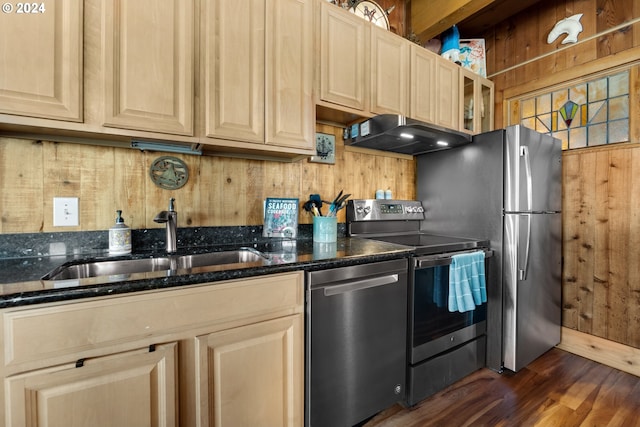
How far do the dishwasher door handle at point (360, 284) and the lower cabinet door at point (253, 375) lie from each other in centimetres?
17

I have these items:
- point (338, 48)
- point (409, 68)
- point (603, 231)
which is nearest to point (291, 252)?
point (338, 48)

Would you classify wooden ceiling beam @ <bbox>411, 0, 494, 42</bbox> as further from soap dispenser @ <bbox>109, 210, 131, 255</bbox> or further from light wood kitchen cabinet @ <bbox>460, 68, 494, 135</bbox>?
soap dispenser @ <bbox>109, 210, 131, 255</bbox>

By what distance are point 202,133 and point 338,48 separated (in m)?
0.99

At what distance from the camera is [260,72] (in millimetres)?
1392

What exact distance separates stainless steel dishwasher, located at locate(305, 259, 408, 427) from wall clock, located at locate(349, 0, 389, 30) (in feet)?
5.70

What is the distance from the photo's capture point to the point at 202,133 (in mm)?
1283

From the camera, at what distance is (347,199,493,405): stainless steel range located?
1511mm

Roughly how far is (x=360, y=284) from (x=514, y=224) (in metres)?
1.26

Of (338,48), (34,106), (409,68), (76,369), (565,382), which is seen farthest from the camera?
(409,68)

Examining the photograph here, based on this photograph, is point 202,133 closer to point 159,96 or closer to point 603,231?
point 159,96

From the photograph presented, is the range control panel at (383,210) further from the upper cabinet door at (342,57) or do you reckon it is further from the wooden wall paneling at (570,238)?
the wooden wall paneling at (570,238)

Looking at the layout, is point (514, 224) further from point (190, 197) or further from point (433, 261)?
point (190, 197)

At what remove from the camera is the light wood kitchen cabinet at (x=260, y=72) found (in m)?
1.30

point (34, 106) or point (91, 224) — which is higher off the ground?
point (34, 106)
